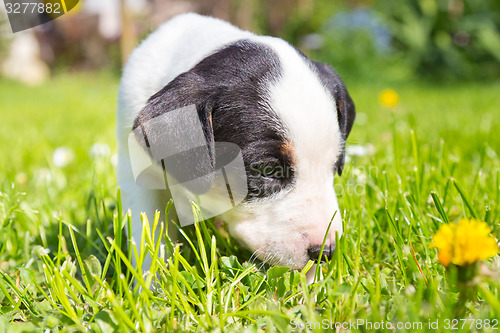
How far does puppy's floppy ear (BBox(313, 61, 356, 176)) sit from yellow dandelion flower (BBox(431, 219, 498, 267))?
1.06m

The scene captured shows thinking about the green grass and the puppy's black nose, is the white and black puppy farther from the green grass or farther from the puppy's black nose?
the green grass

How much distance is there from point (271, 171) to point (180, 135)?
426mm

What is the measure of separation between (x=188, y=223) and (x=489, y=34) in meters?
10.4

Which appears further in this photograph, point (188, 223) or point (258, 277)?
point (188, 223)

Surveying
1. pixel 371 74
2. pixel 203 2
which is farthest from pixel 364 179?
pixel 203 2

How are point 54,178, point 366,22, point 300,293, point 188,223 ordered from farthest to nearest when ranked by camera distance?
point 366,22 < point 54,178 < point 188,223 < point 300,293

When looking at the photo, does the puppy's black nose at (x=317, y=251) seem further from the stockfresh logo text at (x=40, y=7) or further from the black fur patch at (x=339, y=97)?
the stockfresh logo text at (x=40, y=7)

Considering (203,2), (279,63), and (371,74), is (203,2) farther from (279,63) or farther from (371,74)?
(279,63)

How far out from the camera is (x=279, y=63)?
7.30 feet

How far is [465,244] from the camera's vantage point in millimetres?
1270

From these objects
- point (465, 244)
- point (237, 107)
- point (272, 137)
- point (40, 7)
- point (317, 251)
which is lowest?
point (317, 251)

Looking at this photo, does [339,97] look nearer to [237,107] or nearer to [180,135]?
[237,107]

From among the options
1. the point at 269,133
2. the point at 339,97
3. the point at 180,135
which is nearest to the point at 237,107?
the point at 269,133

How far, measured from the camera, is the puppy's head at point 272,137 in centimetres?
202
